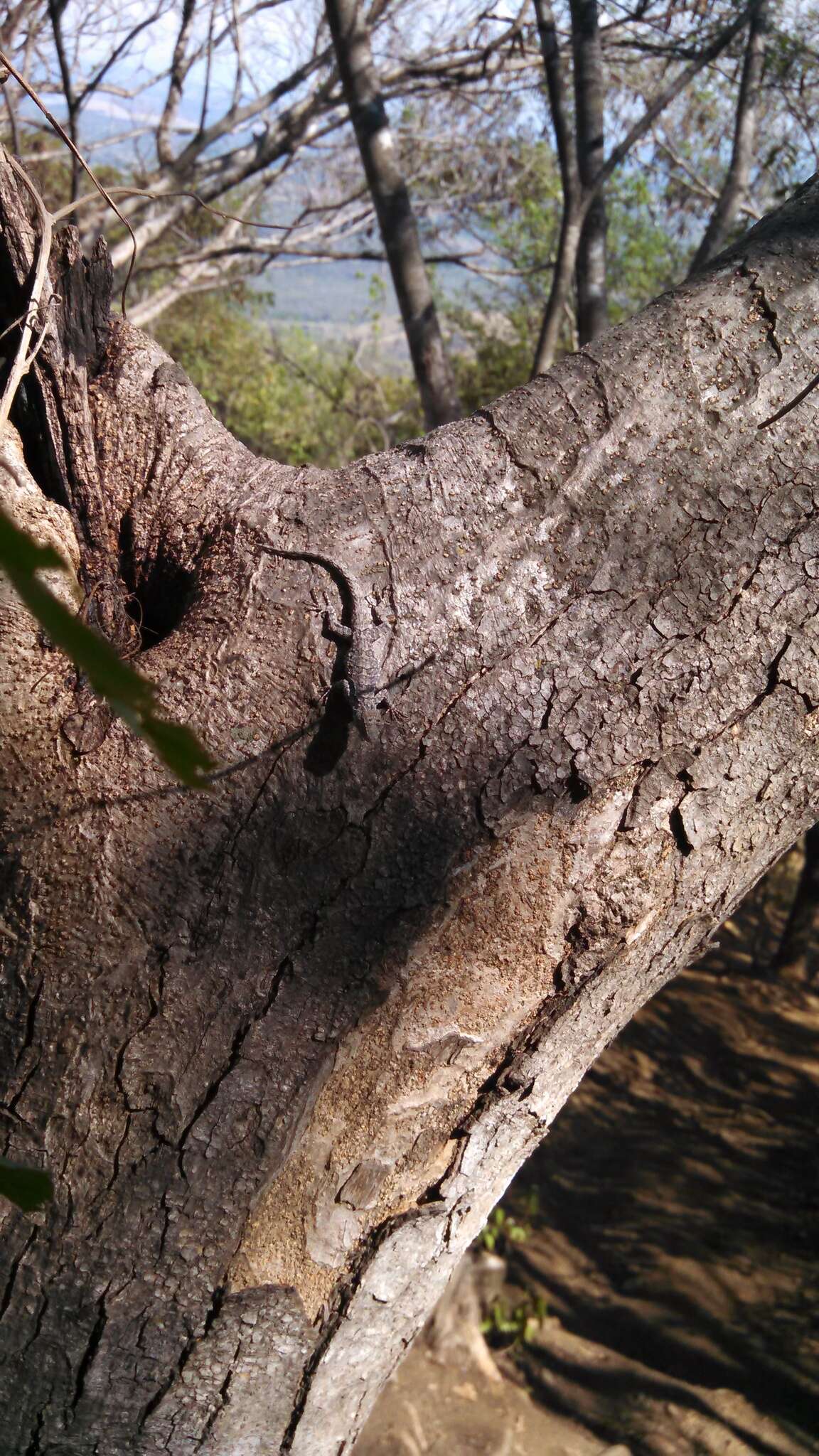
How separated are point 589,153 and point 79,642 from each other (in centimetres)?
399

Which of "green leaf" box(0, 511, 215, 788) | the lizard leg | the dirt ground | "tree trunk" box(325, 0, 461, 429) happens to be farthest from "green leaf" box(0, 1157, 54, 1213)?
"tree trunk" box(325, 0, 461, 429)

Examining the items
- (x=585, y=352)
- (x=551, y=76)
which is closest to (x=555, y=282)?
(x=551, y=76)

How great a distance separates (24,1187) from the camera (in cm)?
46

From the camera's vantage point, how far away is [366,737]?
0.99 m

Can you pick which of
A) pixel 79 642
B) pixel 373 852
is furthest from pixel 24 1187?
pixel 373 852

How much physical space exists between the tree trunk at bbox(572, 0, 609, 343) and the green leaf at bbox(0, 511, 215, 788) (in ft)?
11.7

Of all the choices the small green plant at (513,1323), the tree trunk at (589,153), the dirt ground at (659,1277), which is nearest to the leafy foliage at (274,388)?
the tree trunk at (589,153)

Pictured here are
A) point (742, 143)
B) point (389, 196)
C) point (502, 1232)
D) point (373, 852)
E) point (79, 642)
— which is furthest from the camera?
point (502, 1232)

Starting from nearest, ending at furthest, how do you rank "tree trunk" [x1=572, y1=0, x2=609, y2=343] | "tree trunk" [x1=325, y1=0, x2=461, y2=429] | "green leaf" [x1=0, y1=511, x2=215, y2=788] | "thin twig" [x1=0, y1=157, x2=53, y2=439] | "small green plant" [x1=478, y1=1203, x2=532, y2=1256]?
"green leaf" [x1=0, y1=511, x2=215, y2=788], "thin twig" [x1=0, y1=157, x2=53, y2=439], "tree trunk" [x1=325, y1=0, x2=461, y2=429], "tree trunk" [x1=572, y1=0, x2=609, y2=343], "small green plant" [x1=478, y1=1203, x2=532, y2=1256]

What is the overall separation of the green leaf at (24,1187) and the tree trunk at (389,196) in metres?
3.25

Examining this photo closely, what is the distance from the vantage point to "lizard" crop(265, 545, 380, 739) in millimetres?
996

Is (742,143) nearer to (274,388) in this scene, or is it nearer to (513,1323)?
(513,1323)

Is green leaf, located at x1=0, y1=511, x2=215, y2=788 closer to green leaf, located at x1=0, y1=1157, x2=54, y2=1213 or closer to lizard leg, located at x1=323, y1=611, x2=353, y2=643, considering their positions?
green leaf, located at x1=0, y1=1157, x2=54, y2=1213

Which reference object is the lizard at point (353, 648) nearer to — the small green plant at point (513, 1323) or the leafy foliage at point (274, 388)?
the small green plant at point (513, 1323)
